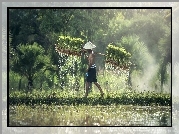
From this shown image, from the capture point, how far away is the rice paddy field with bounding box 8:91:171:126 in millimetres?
7609

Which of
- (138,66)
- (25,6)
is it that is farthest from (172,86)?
(25,6)

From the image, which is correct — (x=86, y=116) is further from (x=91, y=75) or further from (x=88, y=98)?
(x=91, y=75)

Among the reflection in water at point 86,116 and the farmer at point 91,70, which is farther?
the farmer at point 91,70

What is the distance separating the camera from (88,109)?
7660 millimetres

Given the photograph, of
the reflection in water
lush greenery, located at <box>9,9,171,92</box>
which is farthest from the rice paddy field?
lush greenery, located at <box>9,9,171,92</box>

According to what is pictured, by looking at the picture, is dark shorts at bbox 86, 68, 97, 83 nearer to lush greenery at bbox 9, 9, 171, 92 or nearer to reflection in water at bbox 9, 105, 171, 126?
lush greenery at bbox 9, 9, 171, 92

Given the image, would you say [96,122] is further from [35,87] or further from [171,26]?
[171,26]

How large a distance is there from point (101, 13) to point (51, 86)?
1158 millimetres

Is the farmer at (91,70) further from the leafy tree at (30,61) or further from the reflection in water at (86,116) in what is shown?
the leafy tree at (30,61)

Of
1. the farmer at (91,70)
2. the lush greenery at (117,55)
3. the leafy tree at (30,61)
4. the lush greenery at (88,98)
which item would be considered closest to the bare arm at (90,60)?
the farmer at (91,70)

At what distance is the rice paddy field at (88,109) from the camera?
25.0 feet

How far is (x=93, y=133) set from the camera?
7.59m

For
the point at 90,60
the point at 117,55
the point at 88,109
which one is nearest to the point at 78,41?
the point at 90,60

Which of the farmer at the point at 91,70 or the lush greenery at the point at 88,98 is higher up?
the farmer at the point at 91,70
